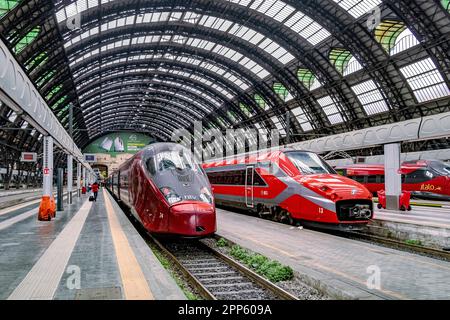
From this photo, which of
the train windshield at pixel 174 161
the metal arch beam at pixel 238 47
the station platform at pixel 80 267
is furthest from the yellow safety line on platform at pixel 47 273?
the metal arch beam at pixel 238 47

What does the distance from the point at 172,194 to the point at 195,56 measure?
4258 cm

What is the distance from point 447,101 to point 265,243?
30894 millimetres

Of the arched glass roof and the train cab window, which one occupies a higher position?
the arched glass roof

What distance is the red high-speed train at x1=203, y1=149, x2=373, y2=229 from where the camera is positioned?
12344 millimetres

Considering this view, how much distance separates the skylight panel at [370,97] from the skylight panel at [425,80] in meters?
3.59

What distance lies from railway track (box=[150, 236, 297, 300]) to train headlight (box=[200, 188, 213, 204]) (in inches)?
53.3

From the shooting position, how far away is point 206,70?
55750mm

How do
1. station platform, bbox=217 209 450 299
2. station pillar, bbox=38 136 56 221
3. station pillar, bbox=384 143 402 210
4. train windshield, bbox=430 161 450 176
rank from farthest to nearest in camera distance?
train windshield, bbox=430 161 450 176 < station pillar, bbox=384 143 402 210 < station pillar, bbox=38 136 56 221 < station platform, bbox=217 209 450 299

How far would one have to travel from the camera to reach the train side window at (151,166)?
11234 mm

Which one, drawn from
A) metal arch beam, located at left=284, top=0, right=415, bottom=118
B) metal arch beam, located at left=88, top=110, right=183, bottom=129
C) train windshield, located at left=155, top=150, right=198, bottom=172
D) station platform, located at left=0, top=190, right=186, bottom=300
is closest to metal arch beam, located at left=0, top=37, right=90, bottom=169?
station platform, located at left=0, top=190, right=186, bottom=300

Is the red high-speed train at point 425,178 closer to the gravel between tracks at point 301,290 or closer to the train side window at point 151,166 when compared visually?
the train side window at point 151,166

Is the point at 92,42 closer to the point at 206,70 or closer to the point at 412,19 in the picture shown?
the point at 206,70

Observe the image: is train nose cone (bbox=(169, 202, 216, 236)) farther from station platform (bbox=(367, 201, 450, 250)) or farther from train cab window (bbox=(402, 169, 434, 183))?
train cab window (bbox=(402, 169, 434, 183))

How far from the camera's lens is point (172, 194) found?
10.2m
